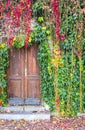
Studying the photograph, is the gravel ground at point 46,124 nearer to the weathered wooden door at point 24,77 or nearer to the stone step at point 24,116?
the stone step at point 24,116

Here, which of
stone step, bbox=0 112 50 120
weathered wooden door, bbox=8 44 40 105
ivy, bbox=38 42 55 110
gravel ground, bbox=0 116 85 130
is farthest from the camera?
weathered wooden door, bbox=8 44 40 105

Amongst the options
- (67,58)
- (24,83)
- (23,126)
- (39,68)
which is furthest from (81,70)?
(23,126)

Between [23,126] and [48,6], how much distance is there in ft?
10.6

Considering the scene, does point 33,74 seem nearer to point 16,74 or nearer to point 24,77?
point 24,77

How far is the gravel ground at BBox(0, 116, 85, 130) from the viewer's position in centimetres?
606

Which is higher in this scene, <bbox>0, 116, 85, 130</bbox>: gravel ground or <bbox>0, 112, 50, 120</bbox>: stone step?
<bbox>0, 112, 50, 120</bbox>: stone step

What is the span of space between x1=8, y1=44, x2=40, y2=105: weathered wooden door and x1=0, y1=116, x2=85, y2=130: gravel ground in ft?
2.69

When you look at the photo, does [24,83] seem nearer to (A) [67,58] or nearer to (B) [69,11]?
(A) [67,58]

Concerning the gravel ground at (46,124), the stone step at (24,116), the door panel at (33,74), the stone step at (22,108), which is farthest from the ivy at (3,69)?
the gravel ground at (46,124)

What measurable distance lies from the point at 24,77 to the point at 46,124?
1.58 metres

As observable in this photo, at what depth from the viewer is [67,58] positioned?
685 centimetres

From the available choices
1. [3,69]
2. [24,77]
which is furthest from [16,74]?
[3,69]

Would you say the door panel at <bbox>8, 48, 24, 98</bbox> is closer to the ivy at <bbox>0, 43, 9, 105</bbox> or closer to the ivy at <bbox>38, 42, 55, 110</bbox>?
the ivy at <bbox>0, 43, 9, 105</bbox>

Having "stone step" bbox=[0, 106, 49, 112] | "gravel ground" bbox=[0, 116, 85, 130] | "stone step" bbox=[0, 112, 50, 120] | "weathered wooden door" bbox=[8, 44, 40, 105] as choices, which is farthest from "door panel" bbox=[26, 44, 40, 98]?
"gravel ground" bbox=[0, 116, 85, 130]
